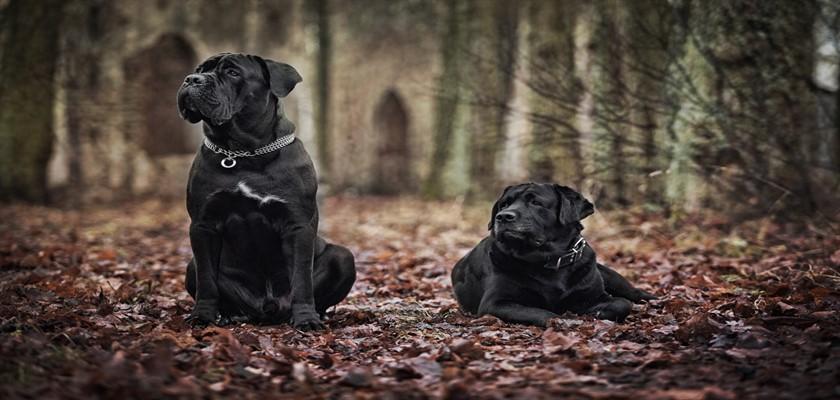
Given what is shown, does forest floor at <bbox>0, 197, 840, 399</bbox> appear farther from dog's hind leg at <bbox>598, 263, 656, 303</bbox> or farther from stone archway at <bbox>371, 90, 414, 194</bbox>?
stone archway at <bbox>371, 90, 414, 194</bbox>

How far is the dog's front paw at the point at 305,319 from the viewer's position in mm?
5484

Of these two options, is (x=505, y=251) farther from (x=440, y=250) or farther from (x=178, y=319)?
(x=440, y=250)

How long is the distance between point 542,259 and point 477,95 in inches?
154

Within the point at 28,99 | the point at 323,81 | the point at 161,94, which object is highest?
the point at 323,81

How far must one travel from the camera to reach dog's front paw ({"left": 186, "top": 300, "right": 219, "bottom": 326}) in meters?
5.54

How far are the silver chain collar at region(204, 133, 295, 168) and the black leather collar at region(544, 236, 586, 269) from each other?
198 centimetres

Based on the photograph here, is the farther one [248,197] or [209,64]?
[209,64]

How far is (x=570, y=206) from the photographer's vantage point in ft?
19.6

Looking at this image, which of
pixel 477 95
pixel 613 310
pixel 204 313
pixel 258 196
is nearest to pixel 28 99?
pixel 477 95

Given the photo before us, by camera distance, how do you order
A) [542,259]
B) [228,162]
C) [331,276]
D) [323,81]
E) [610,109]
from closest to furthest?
[228,162]
[542,259]
[331,276]
[610,109]
[323,81]

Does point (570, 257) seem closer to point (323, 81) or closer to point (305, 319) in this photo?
point (305, 319)

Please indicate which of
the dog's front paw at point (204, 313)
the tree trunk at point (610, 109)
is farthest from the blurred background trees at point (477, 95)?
the dog's front paw at point (204, 313)

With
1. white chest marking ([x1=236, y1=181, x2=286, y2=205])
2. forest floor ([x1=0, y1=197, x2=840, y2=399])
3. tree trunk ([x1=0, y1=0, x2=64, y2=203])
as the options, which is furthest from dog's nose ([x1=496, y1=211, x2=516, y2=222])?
tree trunk ([x1=0, y1=0, x2=64, y2=203])

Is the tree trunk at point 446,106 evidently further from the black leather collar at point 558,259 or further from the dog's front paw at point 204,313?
the dog's front paw at point 204,313
